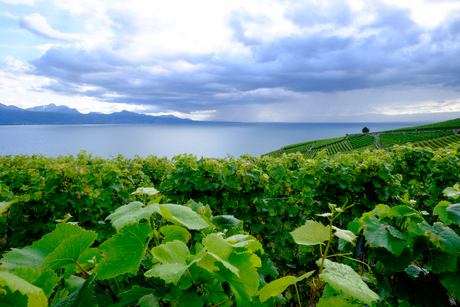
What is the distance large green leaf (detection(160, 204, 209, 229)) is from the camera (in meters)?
0.76

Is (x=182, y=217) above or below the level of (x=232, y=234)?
above

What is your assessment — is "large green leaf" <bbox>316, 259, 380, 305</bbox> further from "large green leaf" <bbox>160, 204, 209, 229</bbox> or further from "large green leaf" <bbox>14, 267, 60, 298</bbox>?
"large green leaf" <bbox>14, 267, 60, 298</bbox>

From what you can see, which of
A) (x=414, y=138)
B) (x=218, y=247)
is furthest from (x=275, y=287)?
(x=414, y=138)

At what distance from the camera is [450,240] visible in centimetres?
109

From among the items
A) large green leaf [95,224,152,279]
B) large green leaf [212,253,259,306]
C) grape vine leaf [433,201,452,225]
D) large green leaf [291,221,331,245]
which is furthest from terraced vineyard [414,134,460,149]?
large green leaf [95,224,152,279]

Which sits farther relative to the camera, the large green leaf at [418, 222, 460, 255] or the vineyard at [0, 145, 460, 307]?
the large green leaf at [418, 222, 460, 255]

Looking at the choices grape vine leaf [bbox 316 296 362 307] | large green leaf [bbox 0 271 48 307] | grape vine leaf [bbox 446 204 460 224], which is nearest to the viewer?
large green leaf [bbox 0 271 48 307]

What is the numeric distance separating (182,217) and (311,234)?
635 millimetres

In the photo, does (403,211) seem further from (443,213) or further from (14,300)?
(14,300)

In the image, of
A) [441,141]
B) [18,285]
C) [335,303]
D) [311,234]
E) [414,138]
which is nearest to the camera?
[18,285]

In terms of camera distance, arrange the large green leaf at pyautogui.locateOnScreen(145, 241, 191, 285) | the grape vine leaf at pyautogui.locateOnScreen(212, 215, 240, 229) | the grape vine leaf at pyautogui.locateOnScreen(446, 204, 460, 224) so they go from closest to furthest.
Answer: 1. the large green leaf at pyautogui.locateOnScreen(145, 241, 191, 285)
2. the grape vine leaf at pyautogui.locateOnScreen(446, 204, 460, 224)
3. the grape vine leaf at pyautogui.locateOnScreen(212, 215, 240, 229)

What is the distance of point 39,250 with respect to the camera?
812 mm

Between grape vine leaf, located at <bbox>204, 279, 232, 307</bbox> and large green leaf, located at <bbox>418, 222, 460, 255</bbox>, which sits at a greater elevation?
large green leaf, located at <bbox>418, 222, 460, 255</bbox>

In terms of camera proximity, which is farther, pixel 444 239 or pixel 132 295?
pixel 444 239
